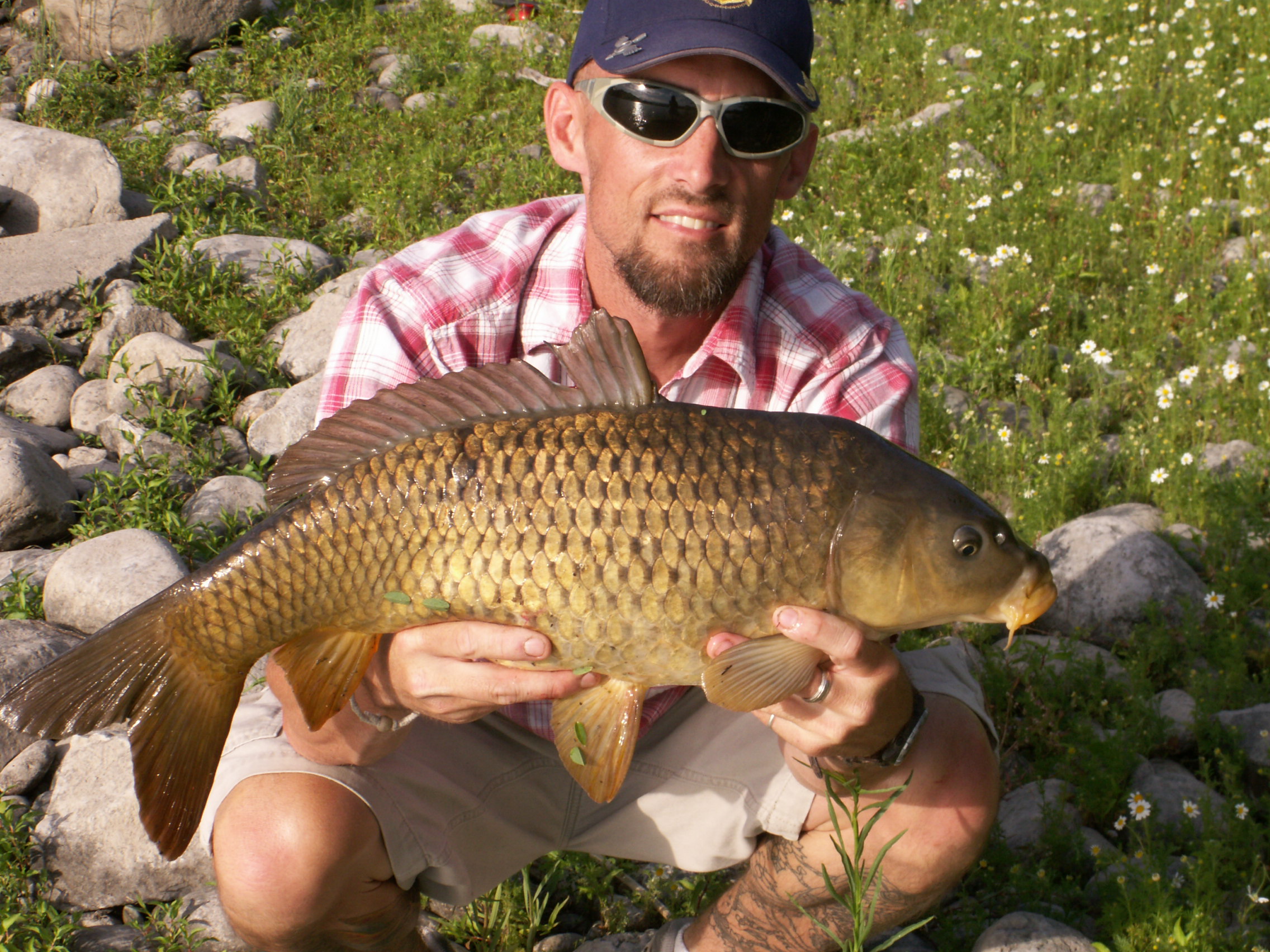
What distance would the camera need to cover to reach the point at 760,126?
2.31 m

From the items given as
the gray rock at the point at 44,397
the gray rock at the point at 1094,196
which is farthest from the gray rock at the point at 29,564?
the gray rock at the point at 1094,196

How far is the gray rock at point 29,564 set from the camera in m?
3.32

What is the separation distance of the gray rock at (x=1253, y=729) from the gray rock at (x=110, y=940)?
269 cm

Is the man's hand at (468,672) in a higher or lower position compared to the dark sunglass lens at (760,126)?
lower

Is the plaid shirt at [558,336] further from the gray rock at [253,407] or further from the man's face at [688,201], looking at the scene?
the gray rock at [253,407]

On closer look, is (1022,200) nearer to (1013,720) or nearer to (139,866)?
(1013,720)

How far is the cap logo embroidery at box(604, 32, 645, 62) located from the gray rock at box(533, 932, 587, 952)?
81.3 inches

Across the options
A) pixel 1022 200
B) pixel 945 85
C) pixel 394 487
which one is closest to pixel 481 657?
pixel 394 487

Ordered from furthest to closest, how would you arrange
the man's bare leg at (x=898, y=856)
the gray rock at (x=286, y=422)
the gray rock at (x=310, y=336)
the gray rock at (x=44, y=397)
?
1. the gray rock at (x=310, y=336)
2. the gray rock at (x=44, y=397)
3. the gray rock at (x=286, y=422)
4. the man's bare leg at (x=898, y=856)

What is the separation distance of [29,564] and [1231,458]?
4.01 meters

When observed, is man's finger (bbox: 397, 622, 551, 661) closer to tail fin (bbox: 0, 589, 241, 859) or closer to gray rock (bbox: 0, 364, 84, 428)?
tail fin (bbox: 0, 589, 241, 859)

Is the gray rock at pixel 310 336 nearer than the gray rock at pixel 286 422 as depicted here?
No

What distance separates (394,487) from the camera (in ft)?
5.48

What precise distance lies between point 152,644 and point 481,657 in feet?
1.87
